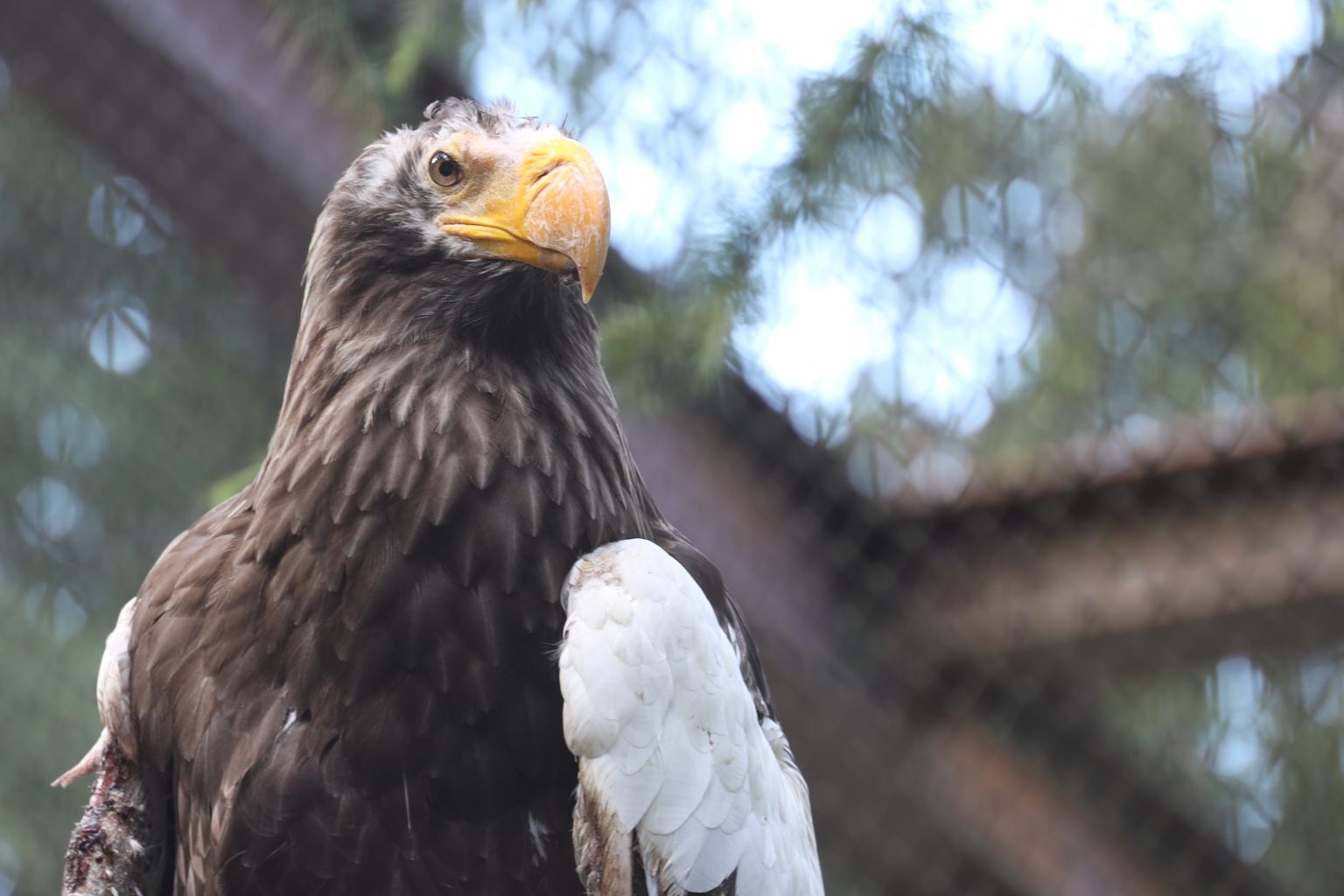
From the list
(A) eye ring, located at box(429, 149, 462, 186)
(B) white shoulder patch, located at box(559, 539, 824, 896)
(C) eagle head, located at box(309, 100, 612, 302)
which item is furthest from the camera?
(A) eye ring, located at box(429, 149, 462, 186)

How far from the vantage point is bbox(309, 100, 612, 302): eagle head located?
5.28 ft

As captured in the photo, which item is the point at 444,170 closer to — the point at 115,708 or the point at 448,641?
the point at 448,641

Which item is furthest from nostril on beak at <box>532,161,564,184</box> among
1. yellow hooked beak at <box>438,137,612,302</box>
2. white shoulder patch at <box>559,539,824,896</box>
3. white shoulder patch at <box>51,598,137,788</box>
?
white shoulder patch at <box>51,598,137,788</box>

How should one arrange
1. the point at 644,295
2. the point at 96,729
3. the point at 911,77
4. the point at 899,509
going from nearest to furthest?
the point at 911,77 < the point at 644,295 < the point at 899,509 < the point at 96,729

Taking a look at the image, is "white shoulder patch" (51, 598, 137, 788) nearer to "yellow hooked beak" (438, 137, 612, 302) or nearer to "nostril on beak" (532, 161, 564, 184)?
"yellow hooked beak" (438, 137, 612, 302)

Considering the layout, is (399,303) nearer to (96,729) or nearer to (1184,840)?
(1184,840)

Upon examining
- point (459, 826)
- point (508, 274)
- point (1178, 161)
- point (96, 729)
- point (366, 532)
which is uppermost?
point (1178, 161)

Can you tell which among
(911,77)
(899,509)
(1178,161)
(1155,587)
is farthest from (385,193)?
(1178,161)

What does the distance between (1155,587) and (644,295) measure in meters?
1.05

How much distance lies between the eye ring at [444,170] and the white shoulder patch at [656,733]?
54 centimetres

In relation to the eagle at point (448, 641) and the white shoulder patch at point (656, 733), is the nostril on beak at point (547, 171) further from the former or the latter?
the white shoulder patch at point (656, 733)

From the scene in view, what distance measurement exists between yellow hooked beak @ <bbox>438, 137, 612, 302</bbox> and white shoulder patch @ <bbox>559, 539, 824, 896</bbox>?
0.37m

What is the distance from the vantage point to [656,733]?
5.02ft

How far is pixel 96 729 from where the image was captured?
10.4 ft
